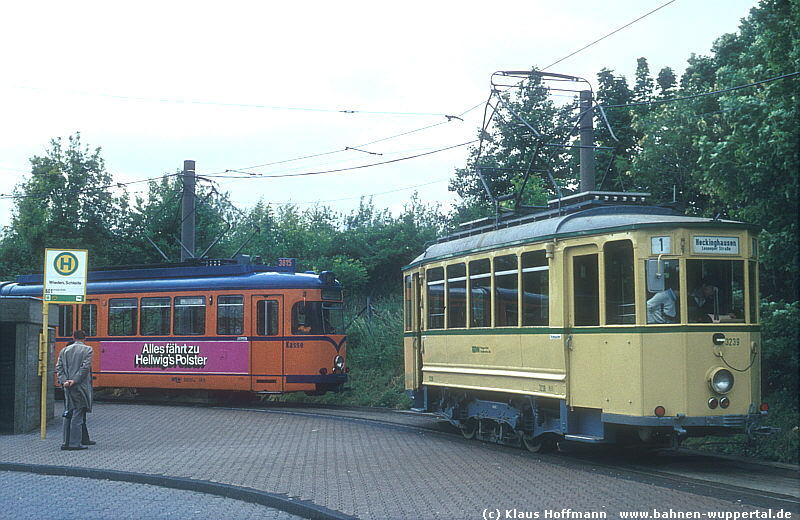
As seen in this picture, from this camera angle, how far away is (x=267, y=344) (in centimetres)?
2203

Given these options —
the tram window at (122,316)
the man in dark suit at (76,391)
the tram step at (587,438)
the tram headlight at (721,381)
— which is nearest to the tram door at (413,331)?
the tram step at (587,438)

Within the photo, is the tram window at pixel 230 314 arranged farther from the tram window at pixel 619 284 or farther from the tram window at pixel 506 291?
Answer: the tram window at pixel 619 284

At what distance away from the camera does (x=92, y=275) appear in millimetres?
25266

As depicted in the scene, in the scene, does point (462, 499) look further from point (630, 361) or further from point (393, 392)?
A: point (393, 392)

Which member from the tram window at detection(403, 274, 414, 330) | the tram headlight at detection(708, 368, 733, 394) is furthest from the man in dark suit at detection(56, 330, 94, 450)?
the tram headlight at detection(708, 368, 733, 394)

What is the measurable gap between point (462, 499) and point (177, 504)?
2713mm

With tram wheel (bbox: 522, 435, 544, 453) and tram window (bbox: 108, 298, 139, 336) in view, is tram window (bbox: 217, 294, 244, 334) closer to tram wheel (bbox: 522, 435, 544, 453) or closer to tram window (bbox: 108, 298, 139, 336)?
tram window (bbox: 108, 298, 139, 336)

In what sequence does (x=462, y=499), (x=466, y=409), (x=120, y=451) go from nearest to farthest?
1. (x=462, y=499)
2. (x=120, y=451)
3. (x=466, y=409)

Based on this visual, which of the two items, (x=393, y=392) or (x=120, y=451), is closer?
(x=120, y=451)

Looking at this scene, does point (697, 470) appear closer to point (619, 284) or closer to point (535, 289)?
point (619, 284)

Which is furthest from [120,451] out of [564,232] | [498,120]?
[498,120]

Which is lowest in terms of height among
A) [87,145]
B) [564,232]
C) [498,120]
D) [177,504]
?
[177,504]

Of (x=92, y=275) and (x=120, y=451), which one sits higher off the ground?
(x=92, y=275)

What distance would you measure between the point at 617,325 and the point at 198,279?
13.5 m
